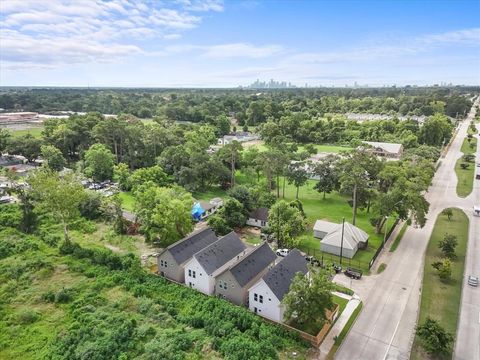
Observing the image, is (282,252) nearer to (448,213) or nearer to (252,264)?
(252,264)

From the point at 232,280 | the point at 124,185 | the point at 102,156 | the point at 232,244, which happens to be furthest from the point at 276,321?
the point at 102,156

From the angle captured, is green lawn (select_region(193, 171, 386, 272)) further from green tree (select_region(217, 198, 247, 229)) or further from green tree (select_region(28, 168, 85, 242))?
green tree (select_region(28, 168, 85, 242))

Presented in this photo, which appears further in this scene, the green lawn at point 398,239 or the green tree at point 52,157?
the green tree at point 52,157

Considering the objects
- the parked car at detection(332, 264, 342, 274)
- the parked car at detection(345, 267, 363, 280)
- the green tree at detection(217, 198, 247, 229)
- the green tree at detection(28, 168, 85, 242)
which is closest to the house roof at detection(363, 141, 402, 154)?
the green tree at detection(217, 198, 247, 229)

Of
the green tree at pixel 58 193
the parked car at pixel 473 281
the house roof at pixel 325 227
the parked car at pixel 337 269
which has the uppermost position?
the green tree at pixel 58 193

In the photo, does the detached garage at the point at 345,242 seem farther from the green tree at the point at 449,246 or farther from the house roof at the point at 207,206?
the house roof at the point at 207,206

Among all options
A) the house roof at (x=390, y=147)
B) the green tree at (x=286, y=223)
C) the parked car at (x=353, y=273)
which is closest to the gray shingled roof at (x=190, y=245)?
the green tree at (x=286, y=223)

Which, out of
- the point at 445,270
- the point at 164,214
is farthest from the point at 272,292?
the point at 445,270
